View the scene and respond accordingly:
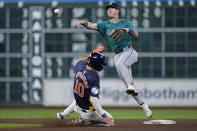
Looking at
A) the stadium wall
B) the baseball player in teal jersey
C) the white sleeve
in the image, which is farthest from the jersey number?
the stadium wall

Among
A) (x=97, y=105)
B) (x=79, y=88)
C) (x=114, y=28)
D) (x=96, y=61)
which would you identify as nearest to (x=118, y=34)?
(x=114, y=28)

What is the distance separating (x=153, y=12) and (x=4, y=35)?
221 inches

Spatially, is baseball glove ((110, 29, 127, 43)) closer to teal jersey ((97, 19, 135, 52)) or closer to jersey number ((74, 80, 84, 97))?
teal jersey ((97, 19, 135, 52))

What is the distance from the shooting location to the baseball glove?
897cm

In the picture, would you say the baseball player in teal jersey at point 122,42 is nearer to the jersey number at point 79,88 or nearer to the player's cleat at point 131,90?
the player's cleat at point 131,90

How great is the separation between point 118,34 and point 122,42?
0.25 metres

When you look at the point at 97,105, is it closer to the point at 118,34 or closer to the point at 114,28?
the point at 118,34

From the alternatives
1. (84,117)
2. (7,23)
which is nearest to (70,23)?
(7,23)

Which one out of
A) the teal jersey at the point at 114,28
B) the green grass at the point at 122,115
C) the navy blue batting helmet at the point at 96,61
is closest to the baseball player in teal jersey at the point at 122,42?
the teal jersey at the point at 114,28

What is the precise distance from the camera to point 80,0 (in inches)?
768

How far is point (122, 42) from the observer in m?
9.20

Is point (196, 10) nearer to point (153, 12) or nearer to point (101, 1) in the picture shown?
point (153, 12)

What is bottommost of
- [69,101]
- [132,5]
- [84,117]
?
[69,101]

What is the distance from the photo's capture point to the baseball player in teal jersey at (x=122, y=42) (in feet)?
29.6
